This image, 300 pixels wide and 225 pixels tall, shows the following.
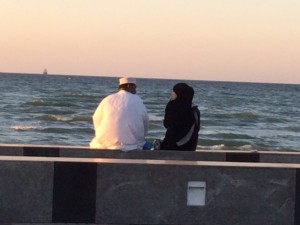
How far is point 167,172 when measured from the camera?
21.8ft

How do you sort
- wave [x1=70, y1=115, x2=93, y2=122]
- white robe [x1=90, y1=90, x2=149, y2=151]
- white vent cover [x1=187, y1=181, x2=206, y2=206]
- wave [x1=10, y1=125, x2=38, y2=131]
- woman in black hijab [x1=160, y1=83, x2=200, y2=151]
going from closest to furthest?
white vent cover [x1=187, y1=181, x2=206, y2=206] < white robe [x1=90, y1=90, x2=149, y2=151] < woman in black hijab [x1=160, y1=83, x2=200, y2=151] < wave [x1=10, y1=125, x2=38, y2=131] < wave [x1=70, y1=115, x2=93, y2=122]

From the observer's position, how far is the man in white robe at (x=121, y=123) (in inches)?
322

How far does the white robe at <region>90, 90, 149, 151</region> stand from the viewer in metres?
8.17

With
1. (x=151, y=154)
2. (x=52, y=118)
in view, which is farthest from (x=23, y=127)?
(x=151, y=154)

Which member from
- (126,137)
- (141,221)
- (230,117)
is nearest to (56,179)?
(141,221)

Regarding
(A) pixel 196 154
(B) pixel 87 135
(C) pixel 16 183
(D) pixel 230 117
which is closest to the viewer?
(C) pixel 16 183

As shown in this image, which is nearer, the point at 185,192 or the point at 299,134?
the point at 185,192

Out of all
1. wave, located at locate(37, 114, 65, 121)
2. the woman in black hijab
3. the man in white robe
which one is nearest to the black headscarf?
the woman in black hijab

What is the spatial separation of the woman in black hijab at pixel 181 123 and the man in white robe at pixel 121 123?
297mm

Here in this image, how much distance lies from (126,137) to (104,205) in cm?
161

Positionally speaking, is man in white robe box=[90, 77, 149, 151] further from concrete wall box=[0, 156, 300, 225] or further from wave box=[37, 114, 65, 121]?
wave box=[37, 114, 65, 121]

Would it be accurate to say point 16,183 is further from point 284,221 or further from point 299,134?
point 299,134

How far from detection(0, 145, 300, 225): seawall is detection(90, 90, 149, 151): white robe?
1445 millimetres

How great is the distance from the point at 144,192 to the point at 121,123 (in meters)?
1.70
